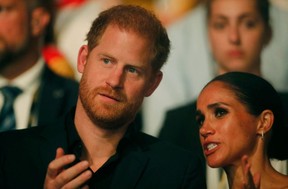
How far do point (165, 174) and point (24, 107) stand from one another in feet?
2.69

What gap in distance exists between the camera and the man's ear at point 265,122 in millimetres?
1639

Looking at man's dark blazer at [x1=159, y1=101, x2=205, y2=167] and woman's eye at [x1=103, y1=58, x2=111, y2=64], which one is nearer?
woman's eye at [x1=103, y1=58, x2=111, y2=64]

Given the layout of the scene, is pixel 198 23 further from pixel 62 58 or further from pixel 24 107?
pixel 24 107

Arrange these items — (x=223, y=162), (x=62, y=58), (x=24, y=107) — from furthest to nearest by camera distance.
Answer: (x=62, y=58) < (x=24, y=107) < (x=223, y=162)

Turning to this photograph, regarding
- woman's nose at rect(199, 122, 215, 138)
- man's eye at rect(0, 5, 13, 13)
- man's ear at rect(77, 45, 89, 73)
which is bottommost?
woman's nose at rect(199, 122, 215, 138)

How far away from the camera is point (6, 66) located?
222 centimetres

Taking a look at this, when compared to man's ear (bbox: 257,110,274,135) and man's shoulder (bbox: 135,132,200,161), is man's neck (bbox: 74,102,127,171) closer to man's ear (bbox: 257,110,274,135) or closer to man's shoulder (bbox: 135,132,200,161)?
man's shoulder (bbox: 135,132,200,161)

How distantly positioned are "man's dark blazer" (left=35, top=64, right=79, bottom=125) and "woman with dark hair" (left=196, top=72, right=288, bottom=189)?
583 millimetres

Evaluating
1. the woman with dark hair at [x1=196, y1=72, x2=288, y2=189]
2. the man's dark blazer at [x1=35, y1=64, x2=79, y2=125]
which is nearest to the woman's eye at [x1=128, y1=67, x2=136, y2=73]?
the woman with dark hair at [x1=196, y1=72, x2=288, y2=189]

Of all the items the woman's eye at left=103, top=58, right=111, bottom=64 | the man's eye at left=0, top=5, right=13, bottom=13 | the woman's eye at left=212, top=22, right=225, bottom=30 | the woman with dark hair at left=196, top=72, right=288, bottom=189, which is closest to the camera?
the woman's eye at left=103, top=58, right=111, bottom=64

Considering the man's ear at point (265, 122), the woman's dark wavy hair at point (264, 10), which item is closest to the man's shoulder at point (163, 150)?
the man's ear at point (265, 122)

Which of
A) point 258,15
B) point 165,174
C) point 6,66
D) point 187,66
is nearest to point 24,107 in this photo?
point 6,66

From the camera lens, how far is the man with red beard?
57.6 inches

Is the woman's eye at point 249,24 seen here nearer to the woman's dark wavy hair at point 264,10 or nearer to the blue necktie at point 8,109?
the woman's dark wavy hair at point 264,10
